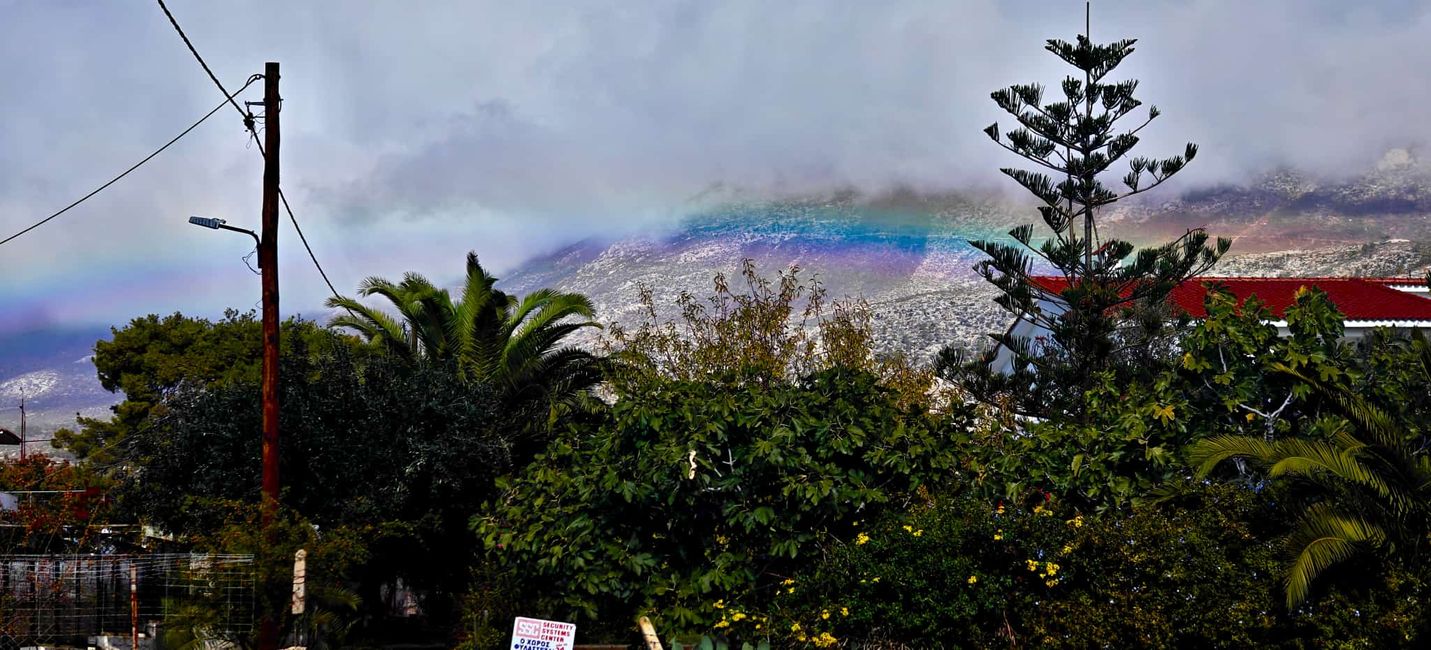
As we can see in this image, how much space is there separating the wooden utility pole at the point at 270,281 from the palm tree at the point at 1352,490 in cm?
932

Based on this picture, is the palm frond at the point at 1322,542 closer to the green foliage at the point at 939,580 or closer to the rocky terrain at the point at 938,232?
the green foliage at the point at 939,580

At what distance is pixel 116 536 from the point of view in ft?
57.1

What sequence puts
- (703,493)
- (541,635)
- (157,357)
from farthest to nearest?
(157,357) < (703,493) < (541,635)

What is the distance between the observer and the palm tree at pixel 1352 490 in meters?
8.80

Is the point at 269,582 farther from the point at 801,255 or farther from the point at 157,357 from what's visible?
the point at 801,255

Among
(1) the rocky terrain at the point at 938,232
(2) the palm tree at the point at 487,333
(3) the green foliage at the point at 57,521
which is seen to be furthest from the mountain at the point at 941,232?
(3) the green foliage at the point at 57,521

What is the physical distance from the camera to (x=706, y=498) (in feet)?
36.6

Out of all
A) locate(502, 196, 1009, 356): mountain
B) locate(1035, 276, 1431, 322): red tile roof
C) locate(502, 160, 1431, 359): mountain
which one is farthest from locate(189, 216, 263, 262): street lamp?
locate(502, 160, 1431, 359): mountain


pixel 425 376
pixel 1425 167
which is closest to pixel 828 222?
pixel 1425 167

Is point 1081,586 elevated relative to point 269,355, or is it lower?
lower

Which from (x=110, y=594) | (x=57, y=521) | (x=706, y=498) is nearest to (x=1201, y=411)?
(x=706, y=498)

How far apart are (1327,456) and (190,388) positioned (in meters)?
14.9

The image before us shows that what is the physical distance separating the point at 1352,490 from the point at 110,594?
12.8 meters

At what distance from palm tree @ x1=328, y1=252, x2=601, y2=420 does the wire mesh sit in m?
7.38
